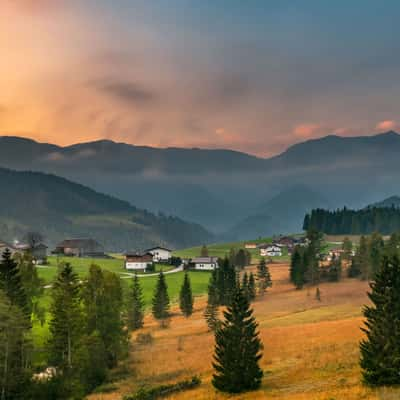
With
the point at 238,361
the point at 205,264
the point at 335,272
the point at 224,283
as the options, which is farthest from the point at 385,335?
the point at 205,264

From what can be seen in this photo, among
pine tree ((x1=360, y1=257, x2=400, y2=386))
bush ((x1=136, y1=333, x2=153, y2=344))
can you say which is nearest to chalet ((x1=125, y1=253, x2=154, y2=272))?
bush ((x1=136, y1=333, x2=153, y2=344))

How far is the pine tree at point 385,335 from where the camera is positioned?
105 ft

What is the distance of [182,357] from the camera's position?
198 feet

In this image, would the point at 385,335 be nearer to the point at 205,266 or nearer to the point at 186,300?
the point at 186,300

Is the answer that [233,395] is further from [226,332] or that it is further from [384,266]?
[384,266]

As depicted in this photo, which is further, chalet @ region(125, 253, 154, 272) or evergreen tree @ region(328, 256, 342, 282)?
chalet @ region(125, 253, 154, 272)

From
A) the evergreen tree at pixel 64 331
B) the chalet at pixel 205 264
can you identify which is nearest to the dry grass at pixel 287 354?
the evergreen tree at pixel 64 331

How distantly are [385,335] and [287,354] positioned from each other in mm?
21125

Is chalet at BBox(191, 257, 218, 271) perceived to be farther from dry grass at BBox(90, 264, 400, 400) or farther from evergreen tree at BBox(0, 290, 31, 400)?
evergreen tree at BBox(0, 290, 31, 400)

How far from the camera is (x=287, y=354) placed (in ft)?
170

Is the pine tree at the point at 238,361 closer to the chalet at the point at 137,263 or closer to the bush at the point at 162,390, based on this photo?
the bush at the point at 162,390

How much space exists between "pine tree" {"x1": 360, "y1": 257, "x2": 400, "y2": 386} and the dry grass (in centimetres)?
153

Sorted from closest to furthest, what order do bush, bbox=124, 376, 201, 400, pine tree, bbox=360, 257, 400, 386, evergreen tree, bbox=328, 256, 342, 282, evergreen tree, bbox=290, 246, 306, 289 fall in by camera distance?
pine tree, bbox=360, 257, 400, 386 < bush, bbox=124, 376, 201, 400 < evergreen tree, bbox=290, 246, 306, 289 < evergreen tree, bbox=328, 256, 342, 282

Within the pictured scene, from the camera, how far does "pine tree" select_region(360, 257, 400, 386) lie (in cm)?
3192
